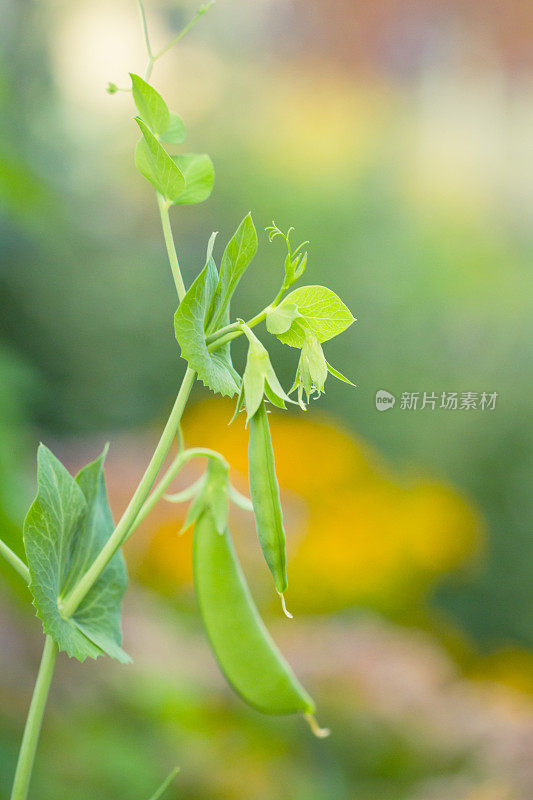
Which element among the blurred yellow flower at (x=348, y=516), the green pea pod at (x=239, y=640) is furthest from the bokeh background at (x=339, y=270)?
the green pea pod at (x=239, y=640)

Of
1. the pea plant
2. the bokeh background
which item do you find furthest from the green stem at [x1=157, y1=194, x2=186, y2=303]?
the bokeh background

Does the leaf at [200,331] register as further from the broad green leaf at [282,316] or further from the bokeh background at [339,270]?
the bokeh background at [339,270]

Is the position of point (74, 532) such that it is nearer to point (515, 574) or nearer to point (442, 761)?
point (442, 761)

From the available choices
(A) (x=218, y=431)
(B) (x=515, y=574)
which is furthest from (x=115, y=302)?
(B) (x=515, y=574)

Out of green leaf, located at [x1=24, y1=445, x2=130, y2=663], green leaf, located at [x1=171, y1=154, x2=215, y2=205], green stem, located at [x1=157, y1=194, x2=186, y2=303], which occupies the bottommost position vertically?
green leaf, located at [x1=24, y1=445, x2=130, y2=663]

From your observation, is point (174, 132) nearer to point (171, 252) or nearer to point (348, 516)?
point (171, 252)

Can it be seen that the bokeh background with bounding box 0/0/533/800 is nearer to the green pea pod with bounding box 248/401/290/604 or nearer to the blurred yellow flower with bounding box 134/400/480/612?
the blurred yellow flower with bounding box 134/400/480/612
